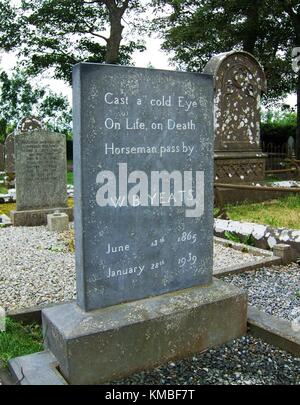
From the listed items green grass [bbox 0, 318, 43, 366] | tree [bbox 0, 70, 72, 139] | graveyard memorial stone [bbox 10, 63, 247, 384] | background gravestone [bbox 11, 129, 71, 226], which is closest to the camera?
graveyard memorial stone [bbox 10, 63, 247, 384]

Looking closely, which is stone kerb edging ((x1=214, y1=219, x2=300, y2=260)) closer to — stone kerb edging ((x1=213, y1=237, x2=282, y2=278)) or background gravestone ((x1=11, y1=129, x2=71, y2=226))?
stone kerb edging ((x1=213, y1=237, x2=282, y2=278))

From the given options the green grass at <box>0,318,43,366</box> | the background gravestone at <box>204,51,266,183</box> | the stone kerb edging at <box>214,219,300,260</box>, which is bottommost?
the green grass at <box>0,318,43,366</box>

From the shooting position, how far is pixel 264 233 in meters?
6.03

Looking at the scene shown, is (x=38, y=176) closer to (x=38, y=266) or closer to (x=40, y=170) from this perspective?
(x=40, y=170)

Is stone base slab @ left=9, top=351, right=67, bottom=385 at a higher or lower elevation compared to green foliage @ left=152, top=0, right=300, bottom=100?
lower

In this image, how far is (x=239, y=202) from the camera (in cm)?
939

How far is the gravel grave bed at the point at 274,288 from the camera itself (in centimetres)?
396

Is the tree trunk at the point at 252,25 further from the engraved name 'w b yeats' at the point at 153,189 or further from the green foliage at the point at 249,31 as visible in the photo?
the engraved name 'w b yeats' at the point at 153,189

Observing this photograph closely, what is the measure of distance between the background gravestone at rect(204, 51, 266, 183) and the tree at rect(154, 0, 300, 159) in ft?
23.1

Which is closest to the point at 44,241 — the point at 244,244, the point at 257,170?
the point at 244,244

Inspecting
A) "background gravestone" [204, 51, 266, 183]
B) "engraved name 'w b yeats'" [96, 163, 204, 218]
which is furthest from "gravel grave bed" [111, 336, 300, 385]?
"background gravestone" [204, 51, 266, 183]

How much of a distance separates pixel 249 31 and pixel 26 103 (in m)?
18.6

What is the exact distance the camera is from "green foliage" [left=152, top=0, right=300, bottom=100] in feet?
53.1

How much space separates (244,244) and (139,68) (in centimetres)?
382
